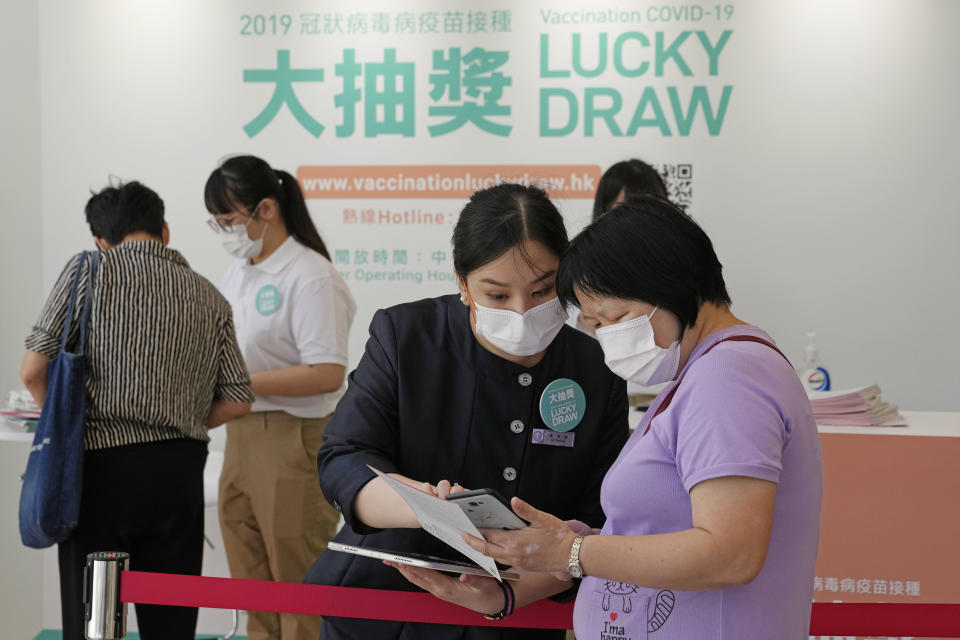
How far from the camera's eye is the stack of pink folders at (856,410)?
2.64 metres

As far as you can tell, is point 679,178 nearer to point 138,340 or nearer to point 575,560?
point 138,340

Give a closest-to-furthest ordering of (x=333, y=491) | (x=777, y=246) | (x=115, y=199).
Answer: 1. (x=333, y=491)
2. (x=115, y=199)
3. (x=777, y=246)

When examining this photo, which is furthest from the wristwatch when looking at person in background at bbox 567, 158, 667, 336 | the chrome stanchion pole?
person in background at bbox 567, 158, 667, 336

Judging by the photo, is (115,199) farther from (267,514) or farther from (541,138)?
(541,138)

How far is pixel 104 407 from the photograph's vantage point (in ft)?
8.51

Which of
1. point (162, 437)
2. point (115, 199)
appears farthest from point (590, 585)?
point (115, 199)

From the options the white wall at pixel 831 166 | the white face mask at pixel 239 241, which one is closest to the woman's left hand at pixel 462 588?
the white face mask at pixel 239 241

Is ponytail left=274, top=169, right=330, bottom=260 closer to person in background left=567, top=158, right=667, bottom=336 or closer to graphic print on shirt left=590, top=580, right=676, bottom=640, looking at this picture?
person in background left=567, top=158, right=667, bottom=336

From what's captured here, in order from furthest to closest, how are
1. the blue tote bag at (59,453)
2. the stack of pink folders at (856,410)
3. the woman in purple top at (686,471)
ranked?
the stack of pink folders at (856,410) < the blue tote bag at (59,453) < the woman in purple top at (686,471)

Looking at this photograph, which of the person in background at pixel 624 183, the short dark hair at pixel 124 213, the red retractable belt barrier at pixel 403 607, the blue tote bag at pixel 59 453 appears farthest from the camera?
the person in background at pixel 624 183

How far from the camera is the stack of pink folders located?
2.64 m

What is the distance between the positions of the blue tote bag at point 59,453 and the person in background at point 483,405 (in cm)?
118

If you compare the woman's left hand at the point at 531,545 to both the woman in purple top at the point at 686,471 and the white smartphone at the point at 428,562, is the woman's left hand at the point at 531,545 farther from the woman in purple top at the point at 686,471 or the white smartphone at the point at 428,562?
the white smartphone at the point at 428,562

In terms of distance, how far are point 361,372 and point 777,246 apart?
2871mm
